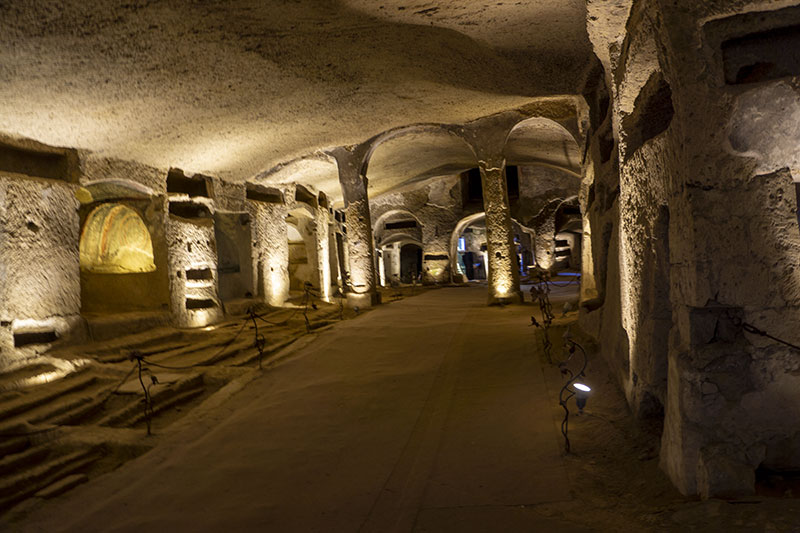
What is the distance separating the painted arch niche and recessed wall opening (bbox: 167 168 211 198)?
1.28 m

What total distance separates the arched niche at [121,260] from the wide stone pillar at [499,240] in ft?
23.1

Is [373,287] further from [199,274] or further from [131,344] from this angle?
[131,344]

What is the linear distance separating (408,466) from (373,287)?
896 centimetres

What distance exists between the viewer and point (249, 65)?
6.51 m

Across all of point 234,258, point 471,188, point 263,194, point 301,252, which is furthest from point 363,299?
point 471,188

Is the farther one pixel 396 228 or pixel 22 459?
pixel 396 228

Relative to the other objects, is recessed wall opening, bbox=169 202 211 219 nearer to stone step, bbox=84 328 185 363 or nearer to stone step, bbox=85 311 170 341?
stone step, bbox=85 311 170 341

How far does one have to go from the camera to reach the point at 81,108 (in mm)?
6617

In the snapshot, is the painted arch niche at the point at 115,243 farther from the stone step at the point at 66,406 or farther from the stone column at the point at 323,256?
the stone step at the point at 66,406

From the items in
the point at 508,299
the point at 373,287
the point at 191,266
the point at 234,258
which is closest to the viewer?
the point at 191,266

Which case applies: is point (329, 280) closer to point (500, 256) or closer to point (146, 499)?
point (500, 256)

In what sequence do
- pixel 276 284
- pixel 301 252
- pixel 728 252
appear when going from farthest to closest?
pixel 301 252 < pixel 276 284 < pixel 728 252

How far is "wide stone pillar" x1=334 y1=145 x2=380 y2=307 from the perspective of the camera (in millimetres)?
12438

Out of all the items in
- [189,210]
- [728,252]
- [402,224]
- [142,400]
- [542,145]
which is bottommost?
[142,400]
